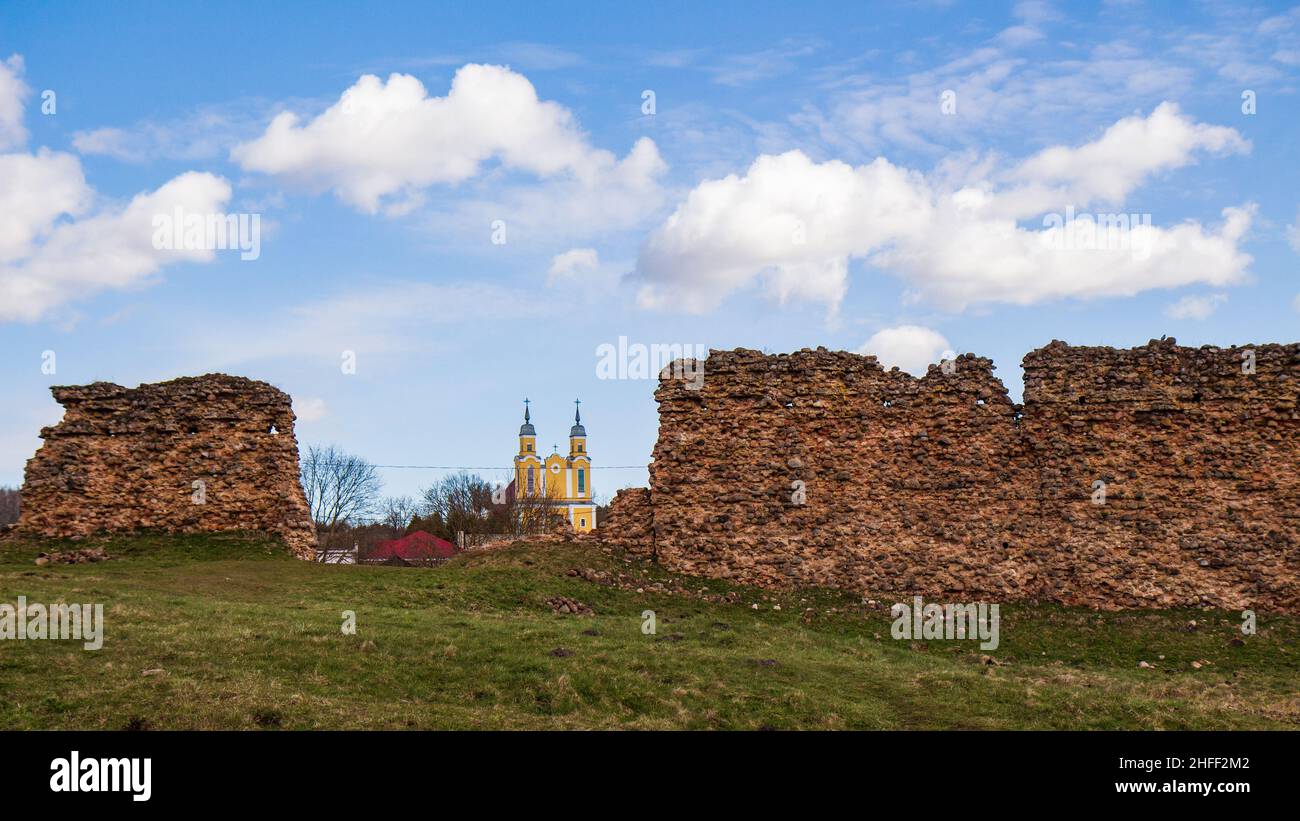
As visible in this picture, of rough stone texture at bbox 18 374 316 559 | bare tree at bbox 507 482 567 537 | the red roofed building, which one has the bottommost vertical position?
the red roofed building

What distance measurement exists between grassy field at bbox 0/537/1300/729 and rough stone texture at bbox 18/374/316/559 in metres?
1.03

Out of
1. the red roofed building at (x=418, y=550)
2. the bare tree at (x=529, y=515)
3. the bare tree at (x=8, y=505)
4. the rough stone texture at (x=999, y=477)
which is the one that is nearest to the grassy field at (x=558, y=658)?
the rough stone texture at (x=999, y=477)

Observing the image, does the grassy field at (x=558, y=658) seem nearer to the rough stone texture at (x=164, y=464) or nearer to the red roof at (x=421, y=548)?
the rough stone texture at (x=164, y=464)

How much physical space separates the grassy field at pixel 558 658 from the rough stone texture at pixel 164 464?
3.37 ft

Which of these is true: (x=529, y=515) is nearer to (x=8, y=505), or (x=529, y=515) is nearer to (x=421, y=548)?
(x=421, y=548)

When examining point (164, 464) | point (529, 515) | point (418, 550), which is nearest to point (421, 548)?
point (418, 550)

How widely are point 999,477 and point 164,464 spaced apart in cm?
1827

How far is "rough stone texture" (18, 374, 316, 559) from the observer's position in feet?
76.8

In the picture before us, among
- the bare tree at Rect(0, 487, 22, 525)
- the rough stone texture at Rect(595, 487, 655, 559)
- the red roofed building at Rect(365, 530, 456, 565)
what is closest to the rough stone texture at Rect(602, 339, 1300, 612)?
the rough stone texture at Rect(595, 487, 655, 559)

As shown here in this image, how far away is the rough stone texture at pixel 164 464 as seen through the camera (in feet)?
76.8

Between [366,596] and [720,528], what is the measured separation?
26.0ft

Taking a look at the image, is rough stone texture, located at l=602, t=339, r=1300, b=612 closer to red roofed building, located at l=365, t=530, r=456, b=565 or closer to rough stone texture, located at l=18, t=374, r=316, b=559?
rough stone texture, located at l=18, t=374, r=316, b=559
